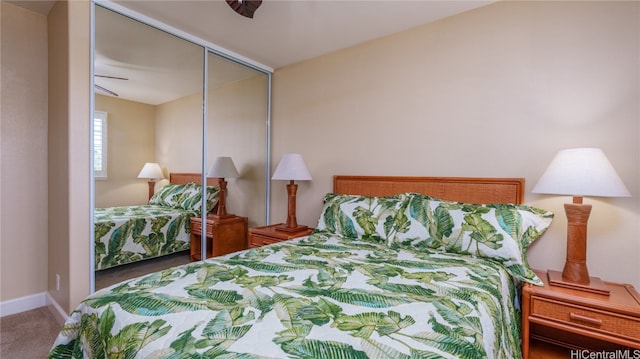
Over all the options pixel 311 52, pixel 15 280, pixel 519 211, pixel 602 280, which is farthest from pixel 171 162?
pixel 602 280

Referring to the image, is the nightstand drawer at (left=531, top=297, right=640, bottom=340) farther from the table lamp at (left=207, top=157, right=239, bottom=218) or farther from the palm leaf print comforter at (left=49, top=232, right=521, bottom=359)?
the table lamp at (left=207, top=157, right=239, bottom=218)

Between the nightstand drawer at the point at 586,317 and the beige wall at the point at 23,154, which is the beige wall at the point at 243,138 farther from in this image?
the nightstand drawer at the point at 586,317

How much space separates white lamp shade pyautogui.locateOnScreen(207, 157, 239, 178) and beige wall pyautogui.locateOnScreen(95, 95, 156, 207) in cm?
55

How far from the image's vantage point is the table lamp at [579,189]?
4.93ft

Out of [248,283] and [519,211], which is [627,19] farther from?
[248,283]

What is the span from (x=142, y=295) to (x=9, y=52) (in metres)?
2.56

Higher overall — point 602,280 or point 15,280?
point 602,280

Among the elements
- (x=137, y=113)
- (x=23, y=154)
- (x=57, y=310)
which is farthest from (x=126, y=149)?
(x=57, y=310)

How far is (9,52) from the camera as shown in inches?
91.1

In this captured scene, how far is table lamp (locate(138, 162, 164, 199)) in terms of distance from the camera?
2529mm

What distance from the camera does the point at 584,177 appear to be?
1.53m

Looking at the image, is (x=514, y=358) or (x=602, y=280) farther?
(x=602, y=280)

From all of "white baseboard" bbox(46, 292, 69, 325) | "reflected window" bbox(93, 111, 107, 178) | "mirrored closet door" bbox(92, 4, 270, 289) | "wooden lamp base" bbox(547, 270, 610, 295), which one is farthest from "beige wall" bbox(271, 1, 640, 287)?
"white baseboard" bbox(46, 292, 69, 325)

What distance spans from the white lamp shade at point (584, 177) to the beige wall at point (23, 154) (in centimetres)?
370
